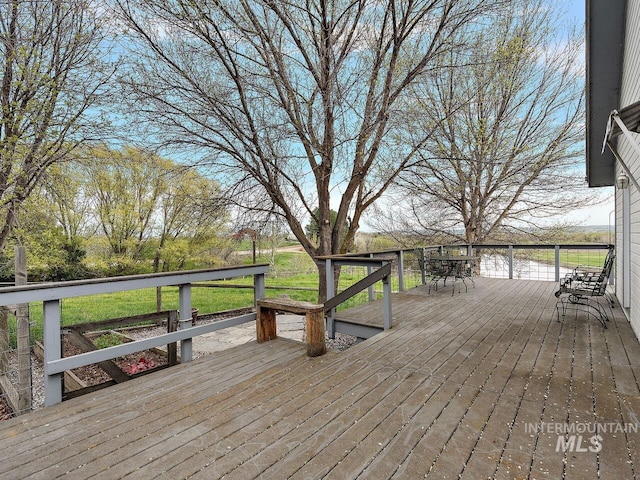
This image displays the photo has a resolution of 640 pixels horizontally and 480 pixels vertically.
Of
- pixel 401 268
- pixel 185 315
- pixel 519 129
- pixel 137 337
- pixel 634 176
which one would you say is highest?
pixel 519 129

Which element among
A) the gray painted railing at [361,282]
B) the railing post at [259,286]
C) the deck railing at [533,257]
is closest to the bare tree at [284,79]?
the deck railing at [533,257]

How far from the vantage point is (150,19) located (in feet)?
19.5

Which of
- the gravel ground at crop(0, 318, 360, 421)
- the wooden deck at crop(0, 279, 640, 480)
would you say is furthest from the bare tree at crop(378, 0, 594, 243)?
the wooden deck at crop(0, 279, 640, 480)

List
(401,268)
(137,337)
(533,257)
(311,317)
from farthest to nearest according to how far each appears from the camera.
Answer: (533,257)
(137,337)
(401,268)
(311,317)

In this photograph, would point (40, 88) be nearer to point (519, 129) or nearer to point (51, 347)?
point (51, 347)

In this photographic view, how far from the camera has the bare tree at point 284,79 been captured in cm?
617

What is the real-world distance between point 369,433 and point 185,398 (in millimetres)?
1458

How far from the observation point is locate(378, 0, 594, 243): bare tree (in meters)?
10.3

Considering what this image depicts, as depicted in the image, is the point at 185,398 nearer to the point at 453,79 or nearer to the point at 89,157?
the point at 89,157

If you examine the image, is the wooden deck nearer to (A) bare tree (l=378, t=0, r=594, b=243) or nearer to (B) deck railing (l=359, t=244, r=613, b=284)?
(B) deck railing (l=359, t=244, r=613, b=284)

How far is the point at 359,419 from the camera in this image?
226 centimetres

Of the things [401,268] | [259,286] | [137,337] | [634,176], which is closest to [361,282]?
[259,286]
